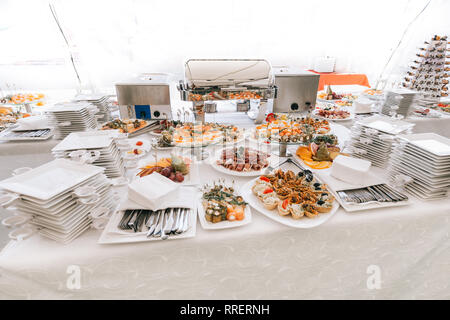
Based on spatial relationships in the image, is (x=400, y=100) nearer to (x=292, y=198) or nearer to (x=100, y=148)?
(x=292, y=198)

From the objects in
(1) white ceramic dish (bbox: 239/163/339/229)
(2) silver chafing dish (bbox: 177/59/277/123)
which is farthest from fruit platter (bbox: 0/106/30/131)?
(1) white ceramic dish (bbox: 239/163/339/229)

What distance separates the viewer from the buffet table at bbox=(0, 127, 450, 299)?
0.76 m

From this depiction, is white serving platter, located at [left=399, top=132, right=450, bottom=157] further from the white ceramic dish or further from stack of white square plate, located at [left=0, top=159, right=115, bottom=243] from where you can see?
stack of white square plate, located at [left=0, top=159, right=115, bottom=243]

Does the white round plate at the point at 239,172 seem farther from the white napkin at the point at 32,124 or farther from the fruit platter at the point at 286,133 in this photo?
the white napkin at the point at 32,124

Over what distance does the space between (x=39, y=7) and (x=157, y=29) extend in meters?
1.46

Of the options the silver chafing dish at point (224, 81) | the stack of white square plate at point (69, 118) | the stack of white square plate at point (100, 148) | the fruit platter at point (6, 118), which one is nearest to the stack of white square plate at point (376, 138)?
the silver chafing dish at point (224, 81)

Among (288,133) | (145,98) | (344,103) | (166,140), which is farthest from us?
(344,103)

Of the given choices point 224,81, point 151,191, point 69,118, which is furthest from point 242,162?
point 69,118

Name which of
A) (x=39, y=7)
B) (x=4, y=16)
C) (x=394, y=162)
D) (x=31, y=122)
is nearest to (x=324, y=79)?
(x=394, y=162)

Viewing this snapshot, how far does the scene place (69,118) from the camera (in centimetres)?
147

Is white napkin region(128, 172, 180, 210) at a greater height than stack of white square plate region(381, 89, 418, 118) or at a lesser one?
lesser

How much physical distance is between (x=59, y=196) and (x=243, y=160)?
772 millimetres

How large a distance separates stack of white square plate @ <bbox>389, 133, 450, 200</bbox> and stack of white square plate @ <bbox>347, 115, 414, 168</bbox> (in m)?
0.11

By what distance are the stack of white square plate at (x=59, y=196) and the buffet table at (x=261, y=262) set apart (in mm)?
55
